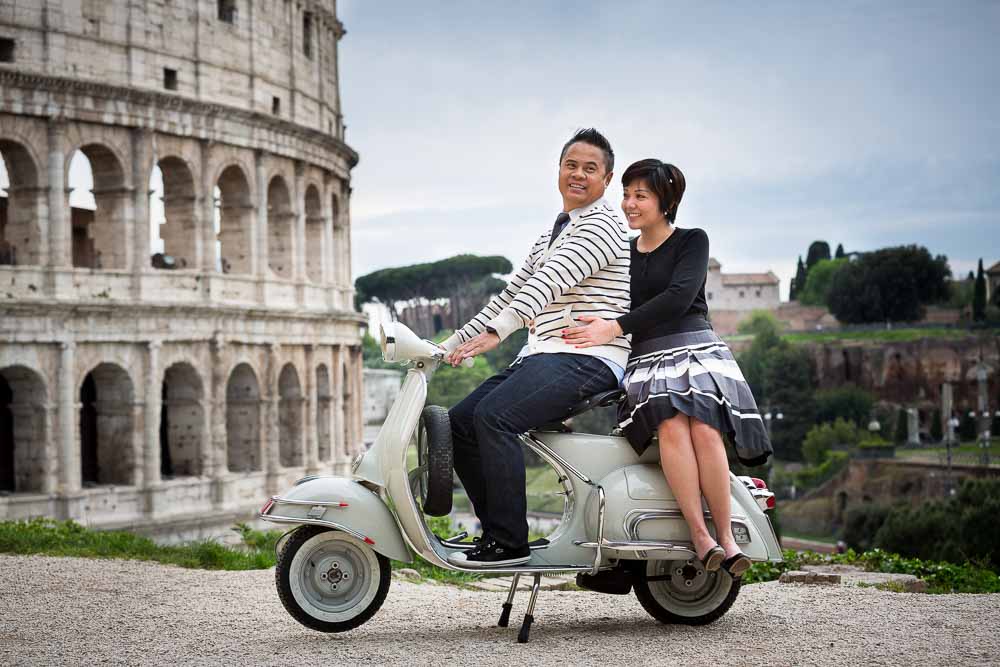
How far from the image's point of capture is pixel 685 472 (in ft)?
17.8

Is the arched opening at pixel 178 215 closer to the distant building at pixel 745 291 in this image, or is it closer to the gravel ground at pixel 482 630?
the gravel ground at pixel 482 630

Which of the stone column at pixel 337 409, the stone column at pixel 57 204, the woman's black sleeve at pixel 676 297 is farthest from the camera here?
the stone column at pixel 337 409

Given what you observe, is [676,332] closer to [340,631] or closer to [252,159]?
[340,631]

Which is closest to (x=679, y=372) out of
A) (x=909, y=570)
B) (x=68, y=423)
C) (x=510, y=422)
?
(x=510, y=422)

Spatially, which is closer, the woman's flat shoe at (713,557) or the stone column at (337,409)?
the woman's flat shoe at (713,557)

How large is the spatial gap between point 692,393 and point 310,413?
70.9 feet

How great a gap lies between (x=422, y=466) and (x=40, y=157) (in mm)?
17772

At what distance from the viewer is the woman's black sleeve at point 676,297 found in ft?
18.0

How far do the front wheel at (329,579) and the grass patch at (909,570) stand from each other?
2.77 metres

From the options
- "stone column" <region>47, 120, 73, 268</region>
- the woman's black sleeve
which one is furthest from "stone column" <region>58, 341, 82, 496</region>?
the woman's black sleeve

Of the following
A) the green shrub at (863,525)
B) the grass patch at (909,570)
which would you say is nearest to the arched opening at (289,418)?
Result: the grass patch at (909,570)

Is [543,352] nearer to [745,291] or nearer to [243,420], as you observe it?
[243,420]

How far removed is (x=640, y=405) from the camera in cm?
546

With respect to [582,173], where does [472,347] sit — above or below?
below
